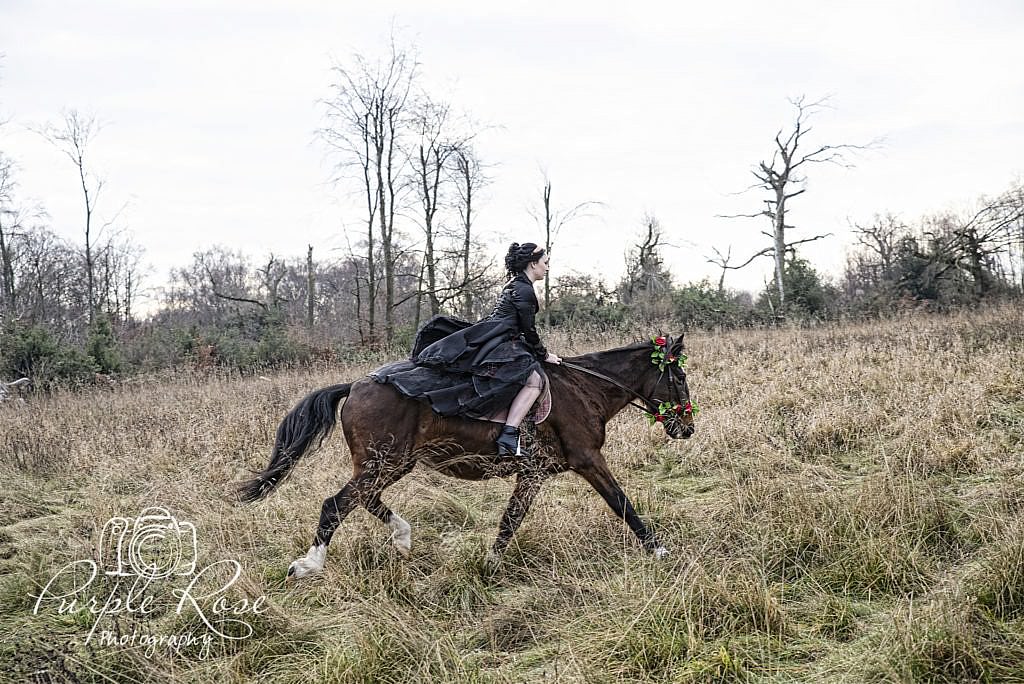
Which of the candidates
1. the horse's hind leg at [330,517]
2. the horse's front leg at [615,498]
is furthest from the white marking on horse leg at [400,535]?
the horse's front leg at [615,498]

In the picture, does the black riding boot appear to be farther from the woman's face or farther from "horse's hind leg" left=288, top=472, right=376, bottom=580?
the woman's face

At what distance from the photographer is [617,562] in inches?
185

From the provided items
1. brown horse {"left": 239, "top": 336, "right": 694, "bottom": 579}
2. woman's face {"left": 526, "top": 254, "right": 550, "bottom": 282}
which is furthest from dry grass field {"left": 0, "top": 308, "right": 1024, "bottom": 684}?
woman's face {"left": 526, "top": 254, "right": 550, "bottom": 282}

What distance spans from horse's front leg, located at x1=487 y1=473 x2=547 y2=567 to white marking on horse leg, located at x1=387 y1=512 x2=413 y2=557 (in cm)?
64

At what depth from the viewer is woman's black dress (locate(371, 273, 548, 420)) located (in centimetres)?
493

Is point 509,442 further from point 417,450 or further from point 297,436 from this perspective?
point 297,436

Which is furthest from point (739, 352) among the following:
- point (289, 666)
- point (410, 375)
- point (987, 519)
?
point (289, 666)

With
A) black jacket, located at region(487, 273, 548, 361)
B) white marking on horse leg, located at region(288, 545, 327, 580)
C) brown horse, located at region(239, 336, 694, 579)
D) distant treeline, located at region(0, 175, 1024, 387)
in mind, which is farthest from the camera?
distant treeline, located at region(0, 175, 1024, 387)

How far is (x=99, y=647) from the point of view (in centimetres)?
372

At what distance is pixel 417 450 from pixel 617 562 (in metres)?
1.63

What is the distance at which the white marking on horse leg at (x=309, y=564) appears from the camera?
4.60m

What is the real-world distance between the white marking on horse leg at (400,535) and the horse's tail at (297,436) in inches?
32.2

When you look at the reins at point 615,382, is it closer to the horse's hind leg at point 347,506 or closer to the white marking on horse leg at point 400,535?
the horse's hind leg at point 347,506

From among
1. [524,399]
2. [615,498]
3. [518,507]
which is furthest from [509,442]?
[615,498]
